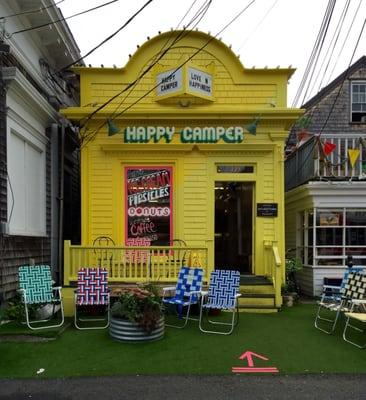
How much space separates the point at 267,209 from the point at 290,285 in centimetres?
170

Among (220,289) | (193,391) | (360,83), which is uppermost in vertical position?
(360,83)

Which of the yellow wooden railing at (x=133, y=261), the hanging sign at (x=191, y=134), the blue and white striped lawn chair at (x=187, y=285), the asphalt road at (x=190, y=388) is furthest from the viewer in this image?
A: the hanging sign at (x=191, y=134)

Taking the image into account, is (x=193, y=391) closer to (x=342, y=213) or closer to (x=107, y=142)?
(x=107, y=142)

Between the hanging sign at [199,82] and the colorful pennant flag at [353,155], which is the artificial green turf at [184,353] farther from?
the hanging sign at [199,82]

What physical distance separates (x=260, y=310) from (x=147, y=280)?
217cm

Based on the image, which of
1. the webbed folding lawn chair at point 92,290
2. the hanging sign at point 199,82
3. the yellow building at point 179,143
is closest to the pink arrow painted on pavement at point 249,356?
the webbed folding lawn chair at point 92,290

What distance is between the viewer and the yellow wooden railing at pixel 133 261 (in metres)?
8.40

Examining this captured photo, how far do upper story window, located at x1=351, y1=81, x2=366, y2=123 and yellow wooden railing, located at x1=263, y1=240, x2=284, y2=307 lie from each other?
9.66m

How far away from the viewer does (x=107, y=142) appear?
9766 millimetres

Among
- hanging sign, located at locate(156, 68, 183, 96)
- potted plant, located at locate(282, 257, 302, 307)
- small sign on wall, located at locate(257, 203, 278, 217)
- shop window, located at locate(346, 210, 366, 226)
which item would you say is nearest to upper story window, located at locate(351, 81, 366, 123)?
shop window, located at locate(346, 210, 366, 226)

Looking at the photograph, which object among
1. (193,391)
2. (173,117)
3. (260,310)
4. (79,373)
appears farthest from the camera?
(173,117)

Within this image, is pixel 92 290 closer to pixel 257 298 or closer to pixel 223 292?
pixel 223 292

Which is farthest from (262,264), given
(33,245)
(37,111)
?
(37,111)

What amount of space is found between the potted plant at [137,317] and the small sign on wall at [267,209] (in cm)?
389
